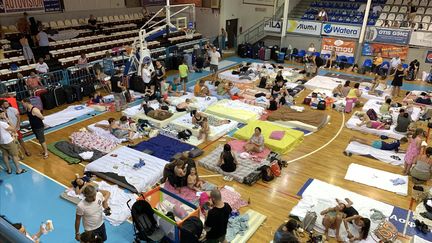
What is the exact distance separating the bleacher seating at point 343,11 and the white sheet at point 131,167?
17512 mm

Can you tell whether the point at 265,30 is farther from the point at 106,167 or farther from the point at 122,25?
the point at 106,167

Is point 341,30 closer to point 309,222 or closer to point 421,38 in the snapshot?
point 421,38

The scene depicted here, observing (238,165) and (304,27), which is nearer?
(238,165)

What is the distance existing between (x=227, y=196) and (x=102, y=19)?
696 inches

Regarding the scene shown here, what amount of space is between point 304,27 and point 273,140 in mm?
13305

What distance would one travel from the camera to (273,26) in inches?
919

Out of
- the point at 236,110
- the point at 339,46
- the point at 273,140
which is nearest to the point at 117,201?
the point at 273,140

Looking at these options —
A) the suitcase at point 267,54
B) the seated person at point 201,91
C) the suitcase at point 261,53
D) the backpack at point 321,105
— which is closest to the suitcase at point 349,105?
the backpack at point 321,105

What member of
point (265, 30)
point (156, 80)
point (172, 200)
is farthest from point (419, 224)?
point (265, 30)

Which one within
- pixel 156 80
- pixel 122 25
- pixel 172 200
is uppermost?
pixel 122 25

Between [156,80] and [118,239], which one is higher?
[156,80]

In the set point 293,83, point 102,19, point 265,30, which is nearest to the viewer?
point 293,83

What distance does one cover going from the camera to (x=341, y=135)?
40.5 feet

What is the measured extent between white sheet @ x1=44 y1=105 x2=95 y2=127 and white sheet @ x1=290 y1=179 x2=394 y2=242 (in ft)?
29.6
